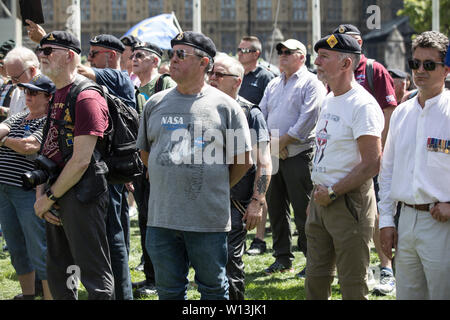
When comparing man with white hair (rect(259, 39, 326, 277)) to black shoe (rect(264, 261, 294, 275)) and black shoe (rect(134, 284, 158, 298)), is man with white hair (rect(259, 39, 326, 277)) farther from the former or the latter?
black shoe (rect(134, 284, 158, 298))

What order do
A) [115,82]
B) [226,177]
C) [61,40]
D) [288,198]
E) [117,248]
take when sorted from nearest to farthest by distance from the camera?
1. [226,177]
2. [61,40]
3. [117,248]
4. [115,82]
5. [288,198]

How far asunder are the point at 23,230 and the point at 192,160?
2355 millimetres

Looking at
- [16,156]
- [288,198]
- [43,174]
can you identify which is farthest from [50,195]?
[288,198]

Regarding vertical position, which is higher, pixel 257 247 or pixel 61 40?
pixel 61 40

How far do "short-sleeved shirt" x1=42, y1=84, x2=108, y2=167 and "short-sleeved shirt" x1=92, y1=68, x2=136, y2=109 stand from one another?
3.61 feet

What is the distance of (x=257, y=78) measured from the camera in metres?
8.84

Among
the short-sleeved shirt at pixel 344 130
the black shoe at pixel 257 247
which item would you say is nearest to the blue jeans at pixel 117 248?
the short-sleeved shirt at pixel 344 130

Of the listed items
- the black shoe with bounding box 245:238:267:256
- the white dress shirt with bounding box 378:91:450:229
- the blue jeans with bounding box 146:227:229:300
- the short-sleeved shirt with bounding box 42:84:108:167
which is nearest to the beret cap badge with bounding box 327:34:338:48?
the white dress shirt with bounding box 378:91:450:229

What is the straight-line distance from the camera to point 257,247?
838 cm

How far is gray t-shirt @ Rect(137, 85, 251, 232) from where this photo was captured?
4250 millimetres

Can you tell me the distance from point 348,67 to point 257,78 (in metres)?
4.20

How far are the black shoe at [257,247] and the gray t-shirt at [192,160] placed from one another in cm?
397

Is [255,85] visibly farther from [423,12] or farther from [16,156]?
[423,12]

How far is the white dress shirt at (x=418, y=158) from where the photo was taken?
13.1 ft
